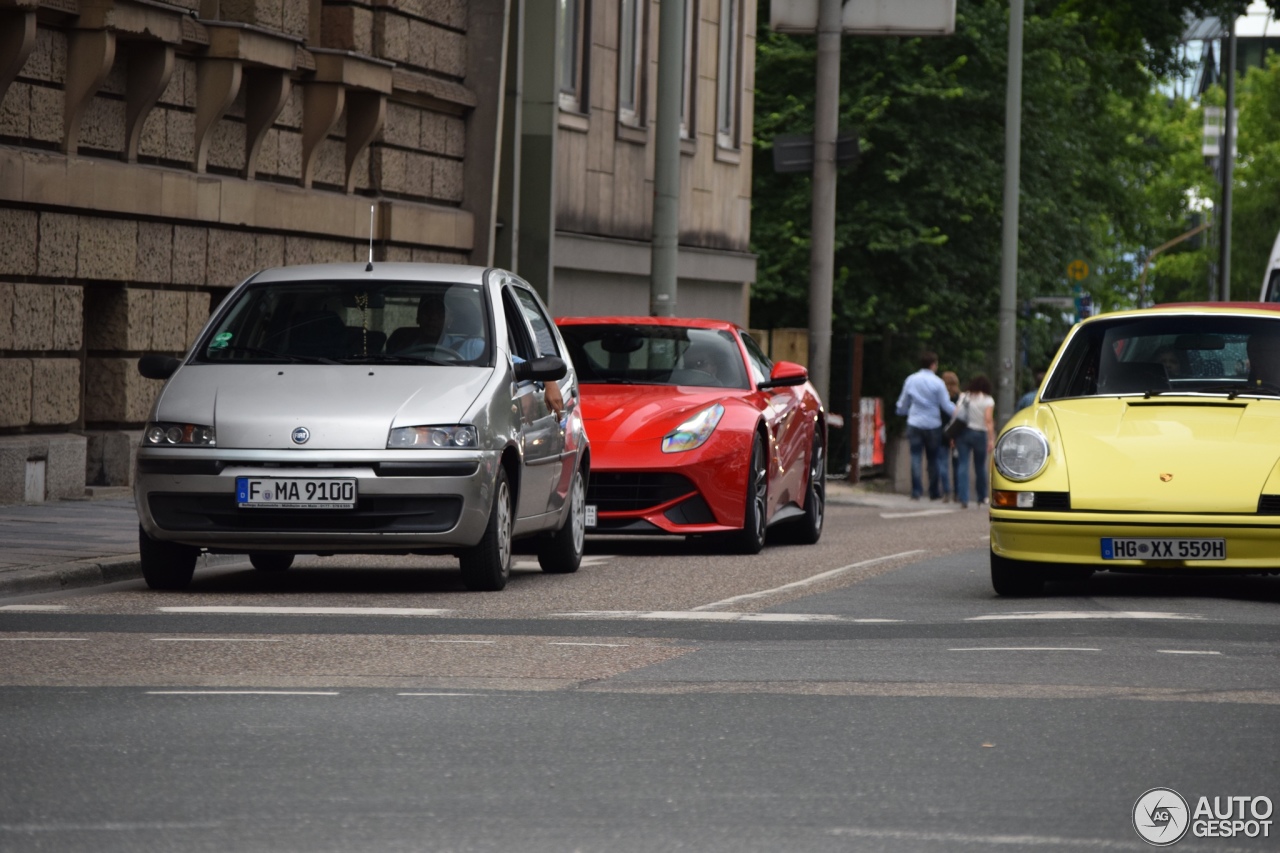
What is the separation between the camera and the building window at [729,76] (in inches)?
1427

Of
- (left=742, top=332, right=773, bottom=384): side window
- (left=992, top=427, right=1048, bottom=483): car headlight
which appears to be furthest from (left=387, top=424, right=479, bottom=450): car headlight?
(left=742, top=332, right=773, bottom=384): side window

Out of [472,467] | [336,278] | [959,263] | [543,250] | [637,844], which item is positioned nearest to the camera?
[637,844]

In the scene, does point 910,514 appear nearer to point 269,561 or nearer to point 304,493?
point 269,561

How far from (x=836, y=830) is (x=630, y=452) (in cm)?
974

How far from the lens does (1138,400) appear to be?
40.8 feet

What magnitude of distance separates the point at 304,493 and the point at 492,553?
3.32ft

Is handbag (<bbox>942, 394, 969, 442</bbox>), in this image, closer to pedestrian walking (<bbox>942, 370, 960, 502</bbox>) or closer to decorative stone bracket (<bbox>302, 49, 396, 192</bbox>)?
pedestrian walking (<bbox>942, 370, 960, 502</bbox>)

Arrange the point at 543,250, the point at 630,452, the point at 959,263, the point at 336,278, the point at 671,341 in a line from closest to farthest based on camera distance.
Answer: the point at 336,278 → the point at 630,452 → the point at 671,341 → the point at 543,250 → the point at 959,263

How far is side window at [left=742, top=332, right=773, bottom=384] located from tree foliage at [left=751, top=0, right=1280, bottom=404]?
22961 mm

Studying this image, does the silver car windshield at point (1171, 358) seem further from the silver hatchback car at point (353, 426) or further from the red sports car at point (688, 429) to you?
the red sports car at point (688, 429)

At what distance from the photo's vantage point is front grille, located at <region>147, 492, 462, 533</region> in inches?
470

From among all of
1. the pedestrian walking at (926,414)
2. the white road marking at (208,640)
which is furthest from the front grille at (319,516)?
the pedestrian walking at (926,414)

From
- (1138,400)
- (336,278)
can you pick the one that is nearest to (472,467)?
(336,278)

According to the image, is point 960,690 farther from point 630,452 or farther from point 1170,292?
point 1170,292
